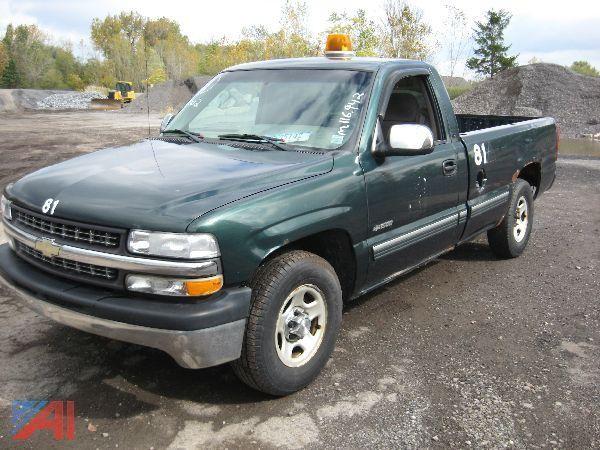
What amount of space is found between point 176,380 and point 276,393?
66cm

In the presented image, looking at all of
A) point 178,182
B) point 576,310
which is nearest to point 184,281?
point 178,182

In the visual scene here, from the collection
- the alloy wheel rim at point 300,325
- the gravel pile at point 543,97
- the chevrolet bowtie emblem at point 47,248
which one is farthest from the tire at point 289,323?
the gravel pile at point 543,97

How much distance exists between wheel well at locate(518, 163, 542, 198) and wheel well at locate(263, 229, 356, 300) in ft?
9.94

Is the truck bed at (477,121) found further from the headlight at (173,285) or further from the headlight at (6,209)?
the headlight at (6,209)

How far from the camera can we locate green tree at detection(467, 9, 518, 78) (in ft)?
155

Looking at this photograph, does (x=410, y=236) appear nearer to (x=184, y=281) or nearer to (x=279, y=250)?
(x=279, y=250)

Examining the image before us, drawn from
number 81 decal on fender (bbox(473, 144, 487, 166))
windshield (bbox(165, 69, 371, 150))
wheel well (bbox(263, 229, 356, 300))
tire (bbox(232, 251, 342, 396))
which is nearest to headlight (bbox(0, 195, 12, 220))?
windshield (bbox(165, 69, 371, 150))

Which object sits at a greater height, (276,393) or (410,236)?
(410,236)

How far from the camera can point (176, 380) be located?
3.44 meters

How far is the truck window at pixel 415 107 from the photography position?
4.40 meters

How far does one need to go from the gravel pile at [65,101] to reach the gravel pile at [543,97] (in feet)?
88.0

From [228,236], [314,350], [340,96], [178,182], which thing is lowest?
[314,350]

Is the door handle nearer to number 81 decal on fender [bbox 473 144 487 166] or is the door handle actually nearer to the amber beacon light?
number 81 decal on fender [bbox 473 144 487 166]

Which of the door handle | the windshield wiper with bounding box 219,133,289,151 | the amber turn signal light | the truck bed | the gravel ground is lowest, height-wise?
the gravel ground
